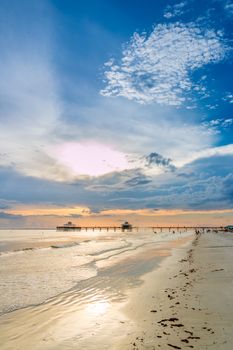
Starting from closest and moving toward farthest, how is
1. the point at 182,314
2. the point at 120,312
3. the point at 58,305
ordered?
the point at 182,314, the point at 120,312, the point at 58,305

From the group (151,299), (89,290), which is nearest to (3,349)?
(151,299)

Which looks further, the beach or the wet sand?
the beach

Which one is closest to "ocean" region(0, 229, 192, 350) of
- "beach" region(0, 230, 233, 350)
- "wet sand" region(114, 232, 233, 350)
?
"beach" region(0, 230, 233, 350)

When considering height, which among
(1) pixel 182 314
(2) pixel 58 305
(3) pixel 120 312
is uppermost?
(1) pixel 182 314

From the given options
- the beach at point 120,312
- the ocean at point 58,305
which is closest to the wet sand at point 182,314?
the beach at point 120,312

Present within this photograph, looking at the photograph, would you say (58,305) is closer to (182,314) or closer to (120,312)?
(120,312)

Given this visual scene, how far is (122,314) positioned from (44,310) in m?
3.35

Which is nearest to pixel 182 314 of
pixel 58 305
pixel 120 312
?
pixel 120 312

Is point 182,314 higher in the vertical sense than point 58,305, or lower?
higher

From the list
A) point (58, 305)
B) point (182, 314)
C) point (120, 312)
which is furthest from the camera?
point (58, 305)

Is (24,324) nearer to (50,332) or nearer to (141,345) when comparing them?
(50,332)

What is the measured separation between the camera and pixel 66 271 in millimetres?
25812

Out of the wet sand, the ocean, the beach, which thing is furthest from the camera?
the ocean

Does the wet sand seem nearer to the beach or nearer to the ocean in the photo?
the beach
